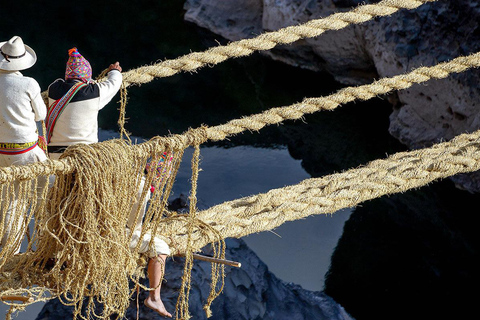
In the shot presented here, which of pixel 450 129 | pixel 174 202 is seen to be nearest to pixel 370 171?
pixel 174 202

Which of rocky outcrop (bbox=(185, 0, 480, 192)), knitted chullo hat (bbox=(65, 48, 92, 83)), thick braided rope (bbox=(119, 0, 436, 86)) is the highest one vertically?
rocky outcrop (bbox=(185, 0, 480, 192))

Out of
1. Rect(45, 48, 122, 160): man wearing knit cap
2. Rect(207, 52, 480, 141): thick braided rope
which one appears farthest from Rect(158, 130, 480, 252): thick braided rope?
Rect(45, 48, 122, 160): man wearing knit cap

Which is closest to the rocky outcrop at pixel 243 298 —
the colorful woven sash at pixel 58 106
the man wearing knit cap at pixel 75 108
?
the man wearing knit cap at pixel 75 108

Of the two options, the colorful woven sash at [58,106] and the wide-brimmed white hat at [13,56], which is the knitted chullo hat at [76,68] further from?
the wide-brimmed white hat at [13,56]

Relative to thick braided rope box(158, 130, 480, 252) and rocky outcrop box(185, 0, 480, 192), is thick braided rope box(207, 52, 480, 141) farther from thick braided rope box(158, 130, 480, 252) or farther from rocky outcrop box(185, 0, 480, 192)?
rocky outcrop box(185, 0, 480, 192)

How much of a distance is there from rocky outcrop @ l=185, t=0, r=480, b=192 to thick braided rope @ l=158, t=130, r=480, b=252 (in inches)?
77.5

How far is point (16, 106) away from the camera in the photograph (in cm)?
192

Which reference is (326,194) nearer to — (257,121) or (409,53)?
(257,121)

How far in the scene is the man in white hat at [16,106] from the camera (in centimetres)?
191

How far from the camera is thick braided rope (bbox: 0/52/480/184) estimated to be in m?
1.47

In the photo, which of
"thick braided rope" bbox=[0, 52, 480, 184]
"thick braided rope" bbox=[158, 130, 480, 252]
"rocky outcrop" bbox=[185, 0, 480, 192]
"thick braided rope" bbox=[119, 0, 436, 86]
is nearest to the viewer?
"thick braided rope" bbox=[0, 52, 480, 184]

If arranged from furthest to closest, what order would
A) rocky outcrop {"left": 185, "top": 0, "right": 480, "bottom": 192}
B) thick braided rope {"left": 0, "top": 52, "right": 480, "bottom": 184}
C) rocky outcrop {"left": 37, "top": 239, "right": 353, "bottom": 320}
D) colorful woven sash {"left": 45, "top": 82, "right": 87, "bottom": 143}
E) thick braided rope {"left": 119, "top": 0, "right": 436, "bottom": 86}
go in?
rocky outcrop {"left": 185, "top": 0, "right": 480, "bottom": 192}
rocky outcrop {"left": 37, "top": 239, "right": 353, "bottom": 320}
thick braided rope {"left": 119, "top": 0, "right": 436, "bottom": 86}
colorful woven sash {"left": 45, "top": 82, "right": 87, "bottom": 143}
thick braided rope {"left": 0, "top": 52, "right": 480, "bottom": 184}

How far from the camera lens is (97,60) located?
611 cm

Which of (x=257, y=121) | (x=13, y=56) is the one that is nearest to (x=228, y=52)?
(x=257, y=121)
